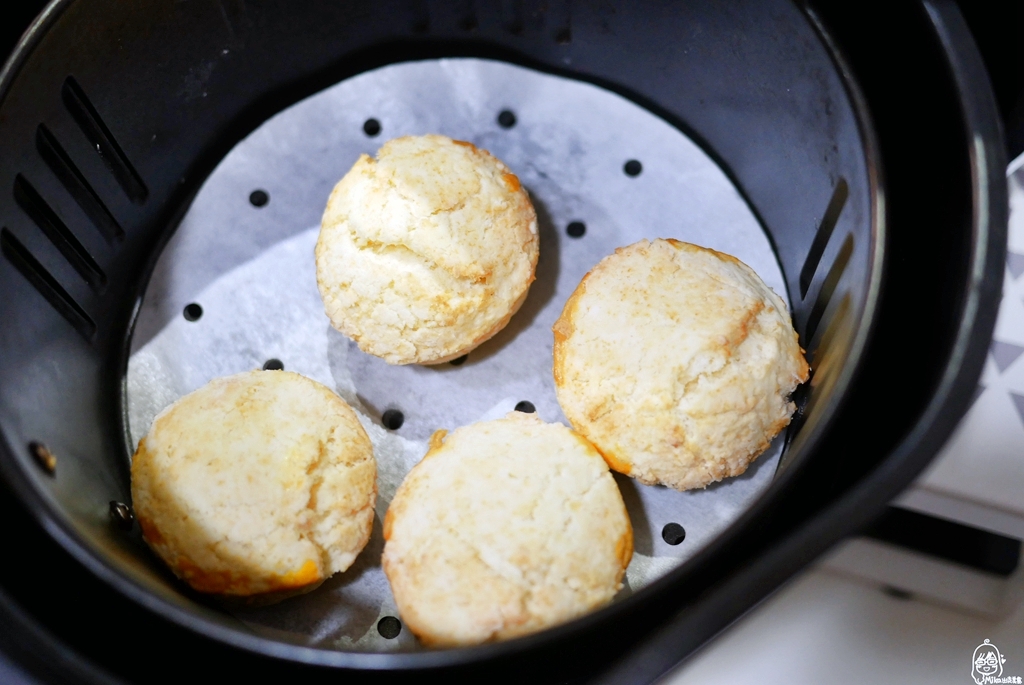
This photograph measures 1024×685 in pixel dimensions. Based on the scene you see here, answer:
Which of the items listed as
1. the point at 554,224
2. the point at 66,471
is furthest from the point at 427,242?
the point at 66,471

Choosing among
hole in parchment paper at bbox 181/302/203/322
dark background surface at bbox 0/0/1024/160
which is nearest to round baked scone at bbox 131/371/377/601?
hole in parchment paper at bbox 181/302/203/322

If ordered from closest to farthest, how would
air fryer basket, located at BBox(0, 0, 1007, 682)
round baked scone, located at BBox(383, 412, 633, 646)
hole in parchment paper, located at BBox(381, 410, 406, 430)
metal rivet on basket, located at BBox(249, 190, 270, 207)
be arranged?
air fryer basket, located at BBox(0, 0, 1007, 682) < round baked scone, located at BBox(383, 412, 633, 646) < hole in parchment paper, located at BBox(381, 410, 406, 430) < metal rivet on basket, located at BBox(249, 190, 270, 207)

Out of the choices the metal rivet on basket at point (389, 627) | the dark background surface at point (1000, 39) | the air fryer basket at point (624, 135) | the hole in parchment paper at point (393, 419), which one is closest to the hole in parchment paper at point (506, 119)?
the air fryer basket at point (624, 135)

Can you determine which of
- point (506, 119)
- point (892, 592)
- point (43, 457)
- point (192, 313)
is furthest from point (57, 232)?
point (892, 592)

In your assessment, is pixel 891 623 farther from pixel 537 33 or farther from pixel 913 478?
pixel 537 33

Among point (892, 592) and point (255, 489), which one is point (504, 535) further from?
point (892, 592)

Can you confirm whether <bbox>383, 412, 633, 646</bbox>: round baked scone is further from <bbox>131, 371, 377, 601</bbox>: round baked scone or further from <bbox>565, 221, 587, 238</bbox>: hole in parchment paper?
<bbox>565, 221, 587, 238</bbox>: hole in parchment paper
